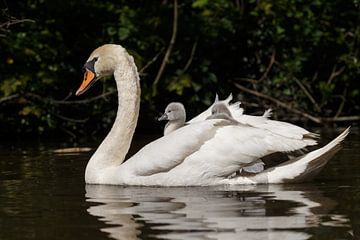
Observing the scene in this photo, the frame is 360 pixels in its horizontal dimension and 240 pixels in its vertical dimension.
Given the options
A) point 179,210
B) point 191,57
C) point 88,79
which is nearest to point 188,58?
point 191,57

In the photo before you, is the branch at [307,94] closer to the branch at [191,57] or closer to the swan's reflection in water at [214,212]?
the branch at [191,57]

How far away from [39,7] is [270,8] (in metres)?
4.11

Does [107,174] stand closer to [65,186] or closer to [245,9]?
[65,186]

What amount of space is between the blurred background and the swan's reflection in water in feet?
27.8

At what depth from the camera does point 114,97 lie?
745 inches

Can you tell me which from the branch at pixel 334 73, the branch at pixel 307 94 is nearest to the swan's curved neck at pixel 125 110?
the branch at pixel 307 94

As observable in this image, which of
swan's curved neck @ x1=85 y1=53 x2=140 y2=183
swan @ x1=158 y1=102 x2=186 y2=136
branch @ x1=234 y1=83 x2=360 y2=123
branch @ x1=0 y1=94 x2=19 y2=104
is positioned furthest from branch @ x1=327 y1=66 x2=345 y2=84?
swan's curved neck @ x1=85 y1=53 x2=140 y2=183

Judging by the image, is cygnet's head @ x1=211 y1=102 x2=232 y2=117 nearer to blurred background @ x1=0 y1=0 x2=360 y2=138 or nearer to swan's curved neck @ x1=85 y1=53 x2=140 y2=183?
swan's curved neck @ x1=85 y1=53 x2=140 y2=183

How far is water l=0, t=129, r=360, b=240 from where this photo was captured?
690cm

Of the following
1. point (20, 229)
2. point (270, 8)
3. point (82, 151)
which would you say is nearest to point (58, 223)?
point (20, 229)

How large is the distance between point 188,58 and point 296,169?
10.2 metres

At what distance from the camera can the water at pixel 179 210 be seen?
690 cm

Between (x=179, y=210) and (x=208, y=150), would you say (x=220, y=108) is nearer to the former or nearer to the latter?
(x=208, y=150)

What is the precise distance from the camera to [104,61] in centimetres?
1082
